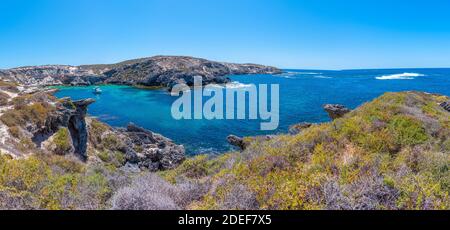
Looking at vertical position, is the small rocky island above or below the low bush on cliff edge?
above

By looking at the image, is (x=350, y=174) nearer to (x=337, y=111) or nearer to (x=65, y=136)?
(x=337, y=111)

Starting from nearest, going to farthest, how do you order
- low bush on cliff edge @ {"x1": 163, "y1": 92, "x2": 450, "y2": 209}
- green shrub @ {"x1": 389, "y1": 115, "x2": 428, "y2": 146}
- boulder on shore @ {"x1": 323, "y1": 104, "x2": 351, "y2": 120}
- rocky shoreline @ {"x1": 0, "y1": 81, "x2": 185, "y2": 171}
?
low bush on cliff edge @ {"x1": 163, "y1": 92, "x2": 450, "y2": 209} < green shrub @ {"x1": 389, "y1": 115, "x2": 428, "y2": 146} < rocky shoreline @ {"x1": 0, "y1": 81, "x2": 185, "y2": 171} < boulder on shore @ {"x1": 323, "y1": 104, "x2": 351, "y2": 120}

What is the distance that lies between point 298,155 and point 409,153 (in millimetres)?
2949

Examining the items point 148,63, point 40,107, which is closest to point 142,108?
point 40,107

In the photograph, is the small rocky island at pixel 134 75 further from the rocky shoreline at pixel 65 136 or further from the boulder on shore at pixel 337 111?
the boulder on shore at pixel 337 111

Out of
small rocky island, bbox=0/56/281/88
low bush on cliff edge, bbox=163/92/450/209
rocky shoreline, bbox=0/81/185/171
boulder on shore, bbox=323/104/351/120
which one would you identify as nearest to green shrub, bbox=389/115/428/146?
low bush on cliff edge, bbox=163/92/450/209

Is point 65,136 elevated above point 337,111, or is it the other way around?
point 337,111

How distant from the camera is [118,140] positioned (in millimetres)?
28469

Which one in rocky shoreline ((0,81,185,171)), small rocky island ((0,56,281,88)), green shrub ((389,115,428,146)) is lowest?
rocky shoreline ((0,81,185,171))

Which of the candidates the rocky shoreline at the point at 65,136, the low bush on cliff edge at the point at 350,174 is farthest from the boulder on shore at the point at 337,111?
the rocky shoreline at the point at 65,136

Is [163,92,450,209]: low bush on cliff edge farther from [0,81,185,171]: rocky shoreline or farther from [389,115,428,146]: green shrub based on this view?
[0,81,185,171]: rocky shoreline

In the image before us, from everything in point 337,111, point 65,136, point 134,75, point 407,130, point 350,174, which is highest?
point 134,75

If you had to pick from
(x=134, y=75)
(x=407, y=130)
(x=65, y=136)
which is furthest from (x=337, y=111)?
(x=134, y=75)

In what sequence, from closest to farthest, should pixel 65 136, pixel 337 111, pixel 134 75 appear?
pixel 65 136, pixel 337 111, pixel 134 75
